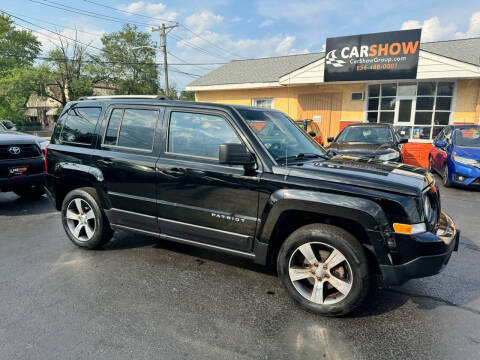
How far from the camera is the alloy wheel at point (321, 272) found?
2.73m

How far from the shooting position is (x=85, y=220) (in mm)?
4160

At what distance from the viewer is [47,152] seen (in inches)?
172

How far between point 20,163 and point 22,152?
31 centimetres

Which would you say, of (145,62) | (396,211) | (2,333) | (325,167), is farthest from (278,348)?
(145,62)

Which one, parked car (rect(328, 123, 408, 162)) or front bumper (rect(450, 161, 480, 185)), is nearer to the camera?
front bumper (rect(450, 161, 480, 185))

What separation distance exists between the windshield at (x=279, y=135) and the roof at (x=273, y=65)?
11144mm

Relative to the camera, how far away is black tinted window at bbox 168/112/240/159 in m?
3.20

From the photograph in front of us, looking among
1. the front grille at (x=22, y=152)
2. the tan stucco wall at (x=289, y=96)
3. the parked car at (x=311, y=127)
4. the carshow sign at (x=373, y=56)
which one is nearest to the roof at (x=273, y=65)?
the tan stucco wall at (x=289, y=96)

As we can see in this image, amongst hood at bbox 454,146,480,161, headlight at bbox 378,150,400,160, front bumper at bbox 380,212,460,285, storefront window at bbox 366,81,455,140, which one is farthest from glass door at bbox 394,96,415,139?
front bumper at bbox 380,212,460,285

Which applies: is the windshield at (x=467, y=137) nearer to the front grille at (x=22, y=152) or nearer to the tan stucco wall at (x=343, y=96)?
the tan stucco wall at (x=343, y=96)

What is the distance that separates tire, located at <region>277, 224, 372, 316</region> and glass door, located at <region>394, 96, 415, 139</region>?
39.2 ft

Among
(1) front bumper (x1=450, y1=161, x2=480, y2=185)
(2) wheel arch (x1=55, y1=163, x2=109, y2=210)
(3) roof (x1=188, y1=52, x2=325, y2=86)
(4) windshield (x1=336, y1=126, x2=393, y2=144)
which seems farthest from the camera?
(3) roof (x1=188, y1=52, x2=325, y2=86)

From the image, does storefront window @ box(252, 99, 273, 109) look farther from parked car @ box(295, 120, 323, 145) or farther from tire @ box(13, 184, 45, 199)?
tire @ box(13, 184, 45, 199)

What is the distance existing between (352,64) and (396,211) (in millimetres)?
11879
